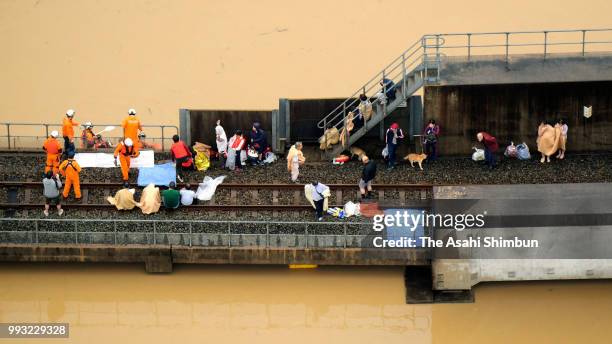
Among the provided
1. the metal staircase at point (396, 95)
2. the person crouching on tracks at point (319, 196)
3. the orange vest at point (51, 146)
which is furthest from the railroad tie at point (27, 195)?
the metal staircase at point (396, 95)

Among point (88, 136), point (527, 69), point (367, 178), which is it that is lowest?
point (367, 178)

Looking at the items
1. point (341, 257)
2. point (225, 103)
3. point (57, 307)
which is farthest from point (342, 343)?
point (225, 103)

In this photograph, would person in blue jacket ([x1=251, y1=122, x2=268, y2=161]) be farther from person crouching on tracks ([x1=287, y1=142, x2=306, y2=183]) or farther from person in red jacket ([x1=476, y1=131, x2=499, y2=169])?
person in red jacket ([x1=476, y1=131, x2=499, y2=169])

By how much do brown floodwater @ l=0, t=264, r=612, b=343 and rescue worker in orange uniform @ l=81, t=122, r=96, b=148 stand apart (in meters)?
4.71

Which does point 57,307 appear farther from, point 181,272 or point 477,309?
point 477,309

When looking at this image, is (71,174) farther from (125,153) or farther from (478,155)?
(478,155)

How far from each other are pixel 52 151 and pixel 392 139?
7936 mm

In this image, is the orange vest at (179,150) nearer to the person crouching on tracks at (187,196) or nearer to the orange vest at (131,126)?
the orange vest at (131,126)

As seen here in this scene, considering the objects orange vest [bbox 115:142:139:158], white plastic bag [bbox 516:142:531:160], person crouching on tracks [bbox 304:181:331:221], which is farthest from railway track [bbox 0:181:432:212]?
white plastic bag [bbox 516:142:531:160]

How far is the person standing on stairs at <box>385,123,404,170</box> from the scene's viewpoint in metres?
28.0

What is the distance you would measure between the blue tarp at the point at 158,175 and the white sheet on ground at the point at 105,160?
1.57ft

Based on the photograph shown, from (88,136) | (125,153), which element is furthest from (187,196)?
(88,136)

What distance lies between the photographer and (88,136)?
2966cm

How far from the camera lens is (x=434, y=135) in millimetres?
28281
